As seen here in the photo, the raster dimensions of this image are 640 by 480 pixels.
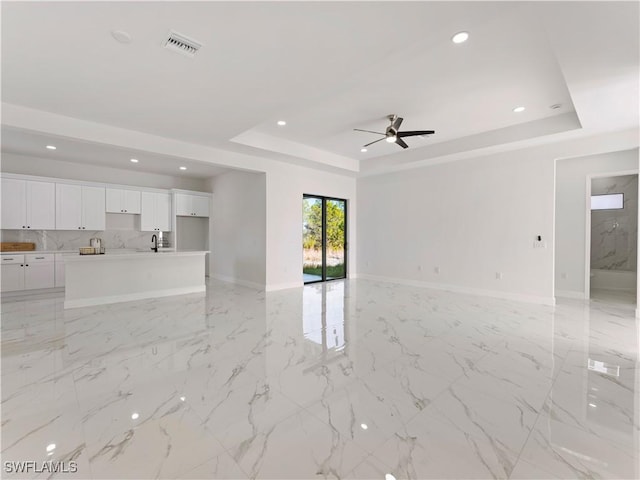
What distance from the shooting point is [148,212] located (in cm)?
747

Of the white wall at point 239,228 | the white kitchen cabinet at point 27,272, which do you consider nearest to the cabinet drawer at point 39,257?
the white kitchen cabinet at point 27,272

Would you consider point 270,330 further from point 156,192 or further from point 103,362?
point 156,192

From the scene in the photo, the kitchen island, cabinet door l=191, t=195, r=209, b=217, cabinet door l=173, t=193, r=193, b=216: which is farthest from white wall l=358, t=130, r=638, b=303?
cabinet door l=173, t=193, r=193, b=216

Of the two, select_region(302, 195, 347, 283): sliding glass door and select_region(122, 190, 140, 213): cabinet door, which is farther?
select_region(302, 195, 347, 283): sliding glass door

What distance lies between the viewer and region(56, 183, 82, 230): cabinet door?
6348 mm

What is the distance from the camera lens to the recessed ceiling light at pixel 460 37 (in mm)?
2555

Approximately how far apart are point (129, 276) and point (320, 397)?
4829 mm

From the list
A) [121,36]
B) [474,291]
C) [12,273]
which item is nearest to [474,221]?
[474,291]

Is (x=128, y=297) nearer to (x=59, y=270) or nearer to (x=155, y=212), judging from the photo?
(x=59, y=270)

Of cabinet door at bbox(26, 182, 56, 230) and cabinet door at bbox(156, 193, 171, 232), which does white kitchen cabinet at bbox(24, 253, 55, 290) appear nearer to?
cabinet door at bbox(26, 182, 56, 230)

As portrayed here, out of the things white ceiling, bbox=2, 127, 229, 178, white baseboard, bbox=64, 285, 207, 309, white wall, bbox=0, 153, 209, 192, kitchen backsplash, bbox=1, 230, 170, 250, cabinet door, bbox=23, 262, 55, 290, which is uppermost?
white ceiling, bbox=2, 127, 229, 178

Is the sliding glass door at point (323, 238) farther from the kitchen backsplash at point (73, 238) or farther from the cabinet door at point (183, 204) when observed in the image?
the kitchen backsplash at point (73, 238)

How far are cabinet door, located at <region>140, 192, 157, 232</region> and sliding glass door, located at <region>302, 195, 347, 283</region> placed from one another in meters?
3.83

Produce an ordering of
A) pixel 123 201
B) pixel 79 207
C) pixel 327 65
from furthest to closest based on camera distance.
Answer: pixel 123 201
pixel 79 207
pixel 327 65
